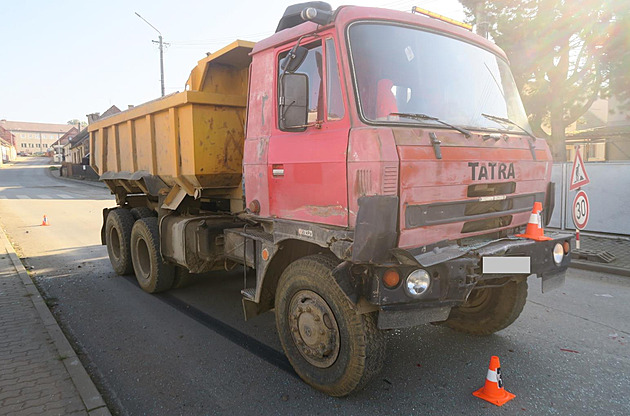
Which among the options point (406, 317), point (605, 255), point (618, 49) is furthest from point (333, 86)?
point (618, 49)

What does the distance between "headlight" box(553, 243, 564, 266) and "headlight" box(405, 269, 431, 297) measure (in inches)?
51.6

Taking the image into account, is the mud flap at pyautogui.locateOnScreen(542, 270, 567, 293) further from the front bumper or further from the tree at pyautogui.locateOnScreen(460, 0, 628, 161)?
the tree at pyautogui.locateOnScreen(460, 0, 628, 161)

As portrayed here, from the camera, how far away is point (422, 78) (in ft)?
11.3

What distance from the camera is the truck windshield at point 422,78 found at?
322cm

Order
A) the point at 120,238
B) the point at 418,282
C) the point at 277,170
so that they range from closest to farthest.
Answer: the point at 418,282 < the point at 277,170 < the point at 120,238

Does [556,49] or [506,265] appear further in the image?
[556,49]

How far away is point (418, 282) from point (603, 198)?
865cm

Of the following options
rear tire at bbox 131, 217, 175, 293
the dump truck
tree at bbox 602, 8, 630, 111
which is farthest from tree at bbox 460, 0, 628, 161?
rear tire at bbox 131, 217, 175, 293

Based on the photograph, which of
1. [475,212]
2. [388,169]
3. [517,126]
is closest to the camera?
[388,169]

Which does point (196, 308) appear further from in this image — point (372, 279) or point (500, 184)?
point (500, 184)

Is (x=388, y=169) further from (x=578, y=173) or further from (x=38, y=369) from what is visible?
(x=578, y=173)

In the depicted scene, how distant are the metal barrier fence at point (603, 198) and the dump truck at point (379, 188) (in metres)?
6.64

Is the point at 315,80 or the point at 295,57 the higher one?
the point at 295,57

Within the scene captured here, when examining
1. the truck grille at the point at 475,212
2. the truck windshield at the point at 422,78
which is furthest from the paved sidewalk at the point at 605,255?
the truck windshield at the point at 422,78
